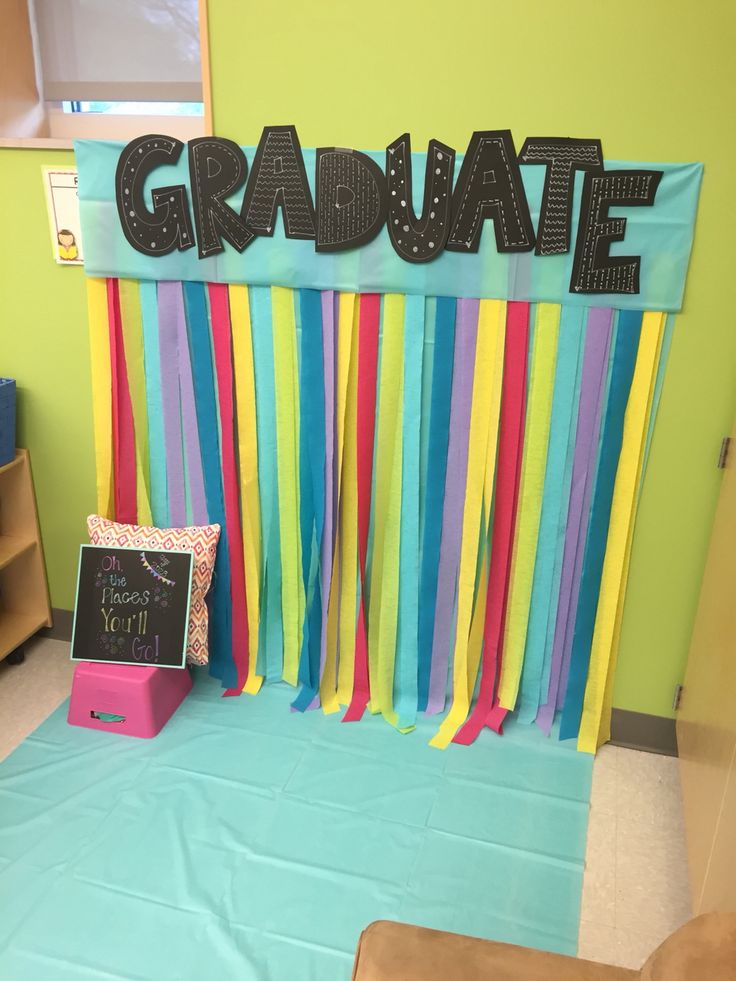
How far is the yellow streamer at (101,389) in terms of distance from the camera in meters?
2.21

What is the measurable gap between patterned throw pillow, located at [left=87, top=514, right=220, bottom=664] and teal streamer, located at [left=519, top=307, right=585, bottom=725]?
94cm

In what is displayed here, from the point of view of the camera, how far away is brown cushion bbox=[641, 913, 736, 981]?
1.00 meters

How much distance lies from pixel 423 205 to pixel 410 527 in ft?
2.79

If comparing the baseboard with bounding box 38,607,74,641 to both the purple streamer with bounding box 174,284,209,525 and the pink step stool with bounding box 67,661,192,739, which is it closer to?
the pink step stool with bounding box 67,661,192,739

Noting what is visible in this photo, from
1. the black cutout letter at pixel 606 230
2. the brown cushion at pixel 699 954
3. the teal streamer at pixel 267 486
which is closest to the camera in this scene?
the brown cushion at pixel 699 954

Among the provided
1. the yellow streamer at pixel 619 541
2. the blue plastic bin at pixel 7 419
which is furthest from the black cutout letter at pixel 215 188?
the yellow streamer at pixel 619 541

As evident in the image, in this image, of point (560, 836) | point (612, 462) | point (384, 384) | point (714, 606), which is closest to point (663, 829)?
point (560, 836)

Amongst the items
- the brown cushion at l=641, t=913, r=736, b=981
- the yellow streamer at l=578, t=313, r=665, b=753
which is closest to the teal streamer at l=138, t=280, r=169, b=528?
the yellow streamer at l=578, t=313, r=665, b=753

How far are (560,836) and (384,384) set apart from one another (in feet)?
4.03

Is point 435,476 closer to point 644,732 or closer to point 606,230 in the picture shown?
point 606,230

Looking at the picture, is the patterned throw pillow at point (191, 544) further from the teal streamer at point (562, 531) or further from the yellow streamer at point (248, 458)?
the teal streamer at point (562, 531)

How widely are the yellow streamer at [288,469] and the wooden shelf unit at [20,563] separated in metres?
0.84

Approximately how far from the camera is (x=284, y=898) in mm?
1789

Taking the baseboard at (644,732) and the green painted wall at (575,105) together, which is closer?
the green painted wall at (575,105)
